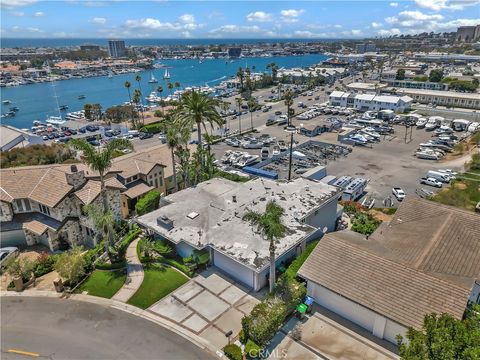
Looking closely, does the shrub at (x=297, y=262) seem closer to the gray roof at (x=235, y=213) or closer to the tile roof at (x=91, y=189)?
Result: the gray roof at (x=235, y=213)

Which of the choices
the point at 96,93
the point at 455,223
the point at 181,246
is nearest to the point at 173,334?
the point at 181,246

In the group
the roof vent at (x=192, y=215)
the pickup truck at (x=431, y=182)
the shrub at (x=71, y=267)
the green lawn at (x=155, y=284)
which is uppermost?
the roof vent at (x=192, y=215)

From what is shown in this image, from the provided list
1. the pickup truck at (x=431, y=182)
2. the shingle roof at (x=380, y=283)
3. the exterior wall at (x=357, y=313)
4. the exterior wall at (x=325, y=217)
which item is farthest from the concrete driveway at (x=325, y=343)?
the pickup truck at (x=431, y=182)

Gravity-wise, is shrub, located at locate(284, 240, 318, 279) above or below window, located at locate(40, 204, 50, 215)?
below

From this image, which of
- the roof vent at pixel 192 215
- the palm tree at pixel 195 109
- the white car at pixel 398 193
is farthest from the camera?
the white car at pixel 398 193

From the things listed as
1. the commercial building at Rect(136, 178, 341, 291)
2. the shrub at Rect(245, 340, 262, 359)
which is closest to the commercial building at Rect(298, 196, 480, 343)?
the commercial building at Rect(136, 178, 341, 291)

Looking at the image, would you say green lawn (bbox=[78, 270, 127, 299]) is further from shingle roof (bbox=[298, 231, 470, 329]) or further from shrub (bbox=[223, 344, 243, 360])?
shingle roof (bbox=[298, 231, 470, 329])
